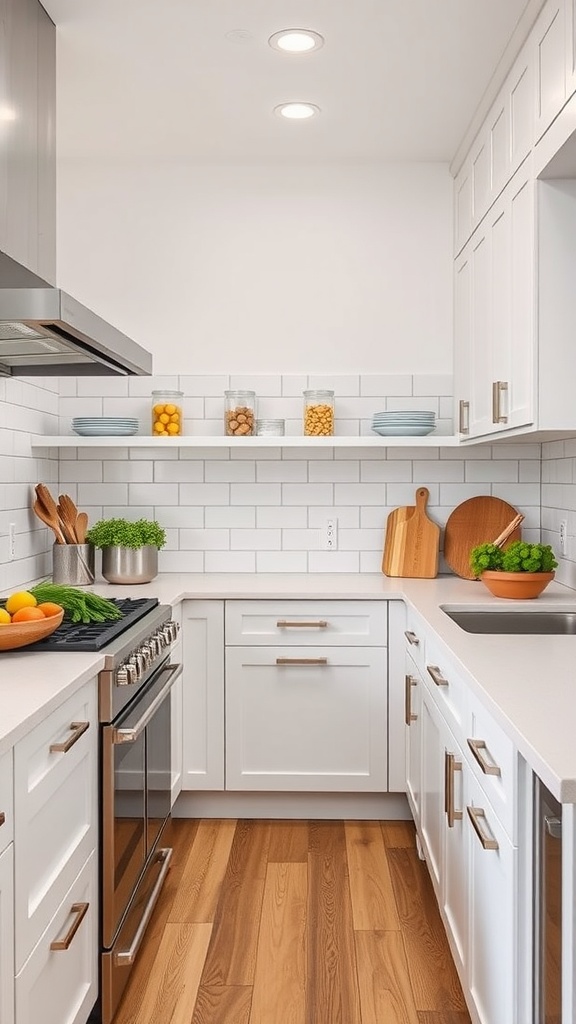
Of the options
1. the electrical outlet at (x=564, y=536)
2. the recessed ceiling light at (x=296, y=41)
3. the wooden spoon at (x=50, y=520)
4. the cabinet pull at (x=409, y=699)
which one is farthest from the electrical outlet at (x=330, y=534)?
the recessed ceiling light at (x=296, y=41)

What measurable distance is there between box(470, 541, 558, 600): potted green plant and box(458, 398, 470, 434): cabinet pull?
610 mm

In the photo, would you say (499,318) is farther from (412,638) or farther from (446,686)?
(446,686)

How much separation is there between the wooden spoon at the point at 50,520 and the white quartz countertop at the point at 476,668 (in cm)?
26

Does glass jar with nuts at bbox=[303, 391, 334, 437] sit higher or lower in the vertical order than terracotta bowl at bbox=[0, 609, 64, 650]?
higher

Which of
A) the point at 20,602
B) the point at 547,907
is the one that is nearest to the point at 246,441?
the point at 20,602

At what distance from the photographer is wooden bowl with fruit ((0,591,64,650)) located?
87.0 inches

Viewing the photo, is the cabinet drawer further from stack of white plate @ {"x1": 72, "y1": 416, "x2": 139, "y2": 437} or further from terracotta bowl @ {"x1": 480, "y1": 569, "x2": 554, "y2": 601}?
stack of white plate @ {"x1": 72, "y1": 416, "x2": 139, "y2": 437}

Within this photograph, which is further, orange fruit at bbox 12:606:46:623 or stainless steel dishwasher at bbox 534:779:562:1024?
orange fruit at bbox 12:606:46:623

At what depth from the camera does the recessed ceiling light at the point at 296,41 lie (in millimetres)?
2789

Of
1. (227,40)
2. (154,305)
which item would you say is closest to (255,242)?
(154,305)

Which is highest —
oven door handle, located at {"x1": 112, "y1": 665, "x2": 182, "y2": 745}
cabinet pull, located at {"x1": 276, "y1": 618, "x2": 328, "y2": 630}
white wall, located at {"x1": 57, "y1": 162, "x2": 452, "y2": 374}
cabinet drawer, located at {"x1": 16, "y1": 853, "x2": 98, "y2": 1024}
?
white wall, located at {"x1": 57, "y1": 162, "x2": 452, "y2": 374}

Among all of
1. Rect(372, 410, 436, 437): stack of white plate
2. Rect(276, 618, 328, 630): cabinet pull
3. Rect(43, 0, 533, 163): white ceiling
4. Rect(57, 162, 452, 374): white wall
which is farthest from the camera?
Rect(57, 162, 452, 374): white wall

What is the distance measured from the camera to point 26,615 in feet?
7.45

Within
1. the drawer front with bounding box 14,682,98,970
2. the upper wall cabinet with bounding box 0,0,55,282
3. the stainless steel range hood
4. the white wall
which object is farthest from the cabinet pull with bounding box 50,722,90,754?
the white wall
